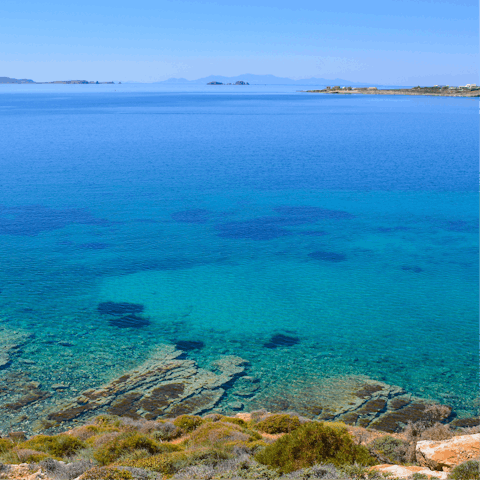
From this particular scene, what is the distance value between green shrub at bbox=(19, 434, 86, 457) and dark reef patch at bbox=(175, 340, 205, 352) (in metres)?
10.1

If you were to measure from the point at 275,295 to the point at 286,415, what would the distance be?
14985 mm

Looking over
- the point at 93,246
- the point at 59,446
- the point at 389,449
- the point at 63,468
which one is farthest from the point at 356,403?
the point at 93,246

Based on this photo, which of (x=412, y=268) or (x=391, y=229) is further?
(x=391, y=229)

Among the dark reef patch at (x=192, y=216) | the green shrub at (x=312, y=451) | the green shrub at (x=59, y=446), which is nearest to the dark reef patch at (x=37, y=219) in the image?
the dark reef patch at (x=192, y=216)

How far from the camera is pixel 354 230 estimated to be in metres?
47.6

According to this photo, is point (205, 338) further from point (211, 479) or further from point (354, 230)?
point (354, 230)

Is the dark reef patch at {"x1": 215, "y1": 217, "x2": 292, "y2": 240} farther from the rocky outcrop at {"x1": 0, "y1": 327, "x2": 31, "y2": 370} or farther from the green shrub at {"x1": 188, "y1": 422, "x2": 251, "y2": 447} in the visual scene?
the green shrub at {"x1": 188, "y1": 422, "x2": 251, "y2": 447}

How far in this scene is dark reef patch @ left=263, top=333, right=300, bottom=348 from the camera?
27531 millimetres

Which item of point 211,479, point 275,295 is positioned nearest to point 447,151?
point 275,295

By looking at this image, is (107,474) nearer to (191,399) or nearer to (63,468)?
(63,468)

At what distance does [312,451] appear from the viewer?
14.5m

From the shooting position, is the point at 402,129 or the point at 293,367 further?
the point at 402,129

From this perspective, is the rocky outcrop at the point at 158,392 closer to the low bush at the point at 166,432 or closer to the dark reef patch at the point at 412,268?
the low bush at the point at 166,432

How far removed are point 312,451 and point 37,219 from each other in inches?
1684
